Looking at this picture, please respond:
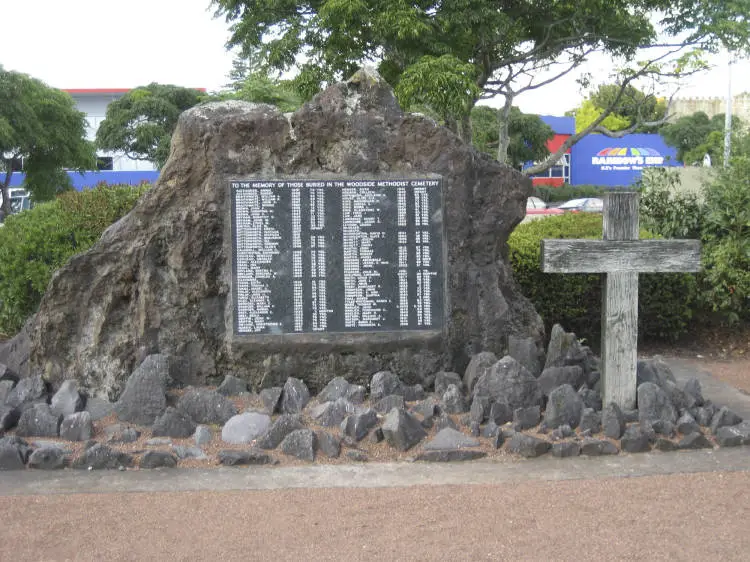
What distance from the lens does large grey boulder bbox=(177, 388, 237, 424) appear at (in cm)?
627

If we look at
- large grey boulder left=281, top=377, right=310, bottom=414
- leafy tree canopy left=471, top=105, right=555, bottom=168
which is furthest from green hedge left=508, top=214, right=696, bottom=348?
leafy tree canopy left=471, top=105, right=555, bottom=168

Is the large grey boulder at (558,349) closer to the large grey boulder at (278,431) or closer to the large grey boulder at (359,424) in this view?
the large grey boulder at (359,424)

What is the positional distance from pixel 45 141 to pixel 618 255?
86.1 feet

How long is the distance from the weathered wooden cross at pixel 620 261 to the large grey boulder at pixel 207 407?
2.65 m

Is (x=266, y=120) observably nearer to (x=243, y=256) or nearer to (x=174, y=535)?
(x=243, y=256)

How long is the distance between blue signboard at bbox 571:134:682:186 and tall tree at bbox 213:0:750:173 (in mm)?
34952

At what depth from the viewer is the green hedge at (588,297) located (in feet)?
31.8

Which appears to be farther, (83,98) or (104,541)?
(83,98)

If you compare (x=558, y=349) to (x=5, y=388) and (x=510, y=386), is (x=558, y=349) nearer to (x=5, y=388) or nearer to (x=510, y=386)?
(x=510, y=386)

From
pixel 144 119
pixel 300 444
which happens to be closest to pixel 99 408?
pixel 300 444

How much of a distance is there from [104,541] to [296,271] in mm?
2939

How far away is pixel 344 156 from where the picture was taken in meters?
6.91

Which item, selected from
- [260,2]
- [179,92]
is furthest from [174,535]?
[179,92]

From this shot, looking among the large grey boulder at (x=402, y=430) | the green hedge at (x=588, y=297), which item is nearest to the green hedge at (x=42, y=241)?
the green hedge at (x=588, y=297)
